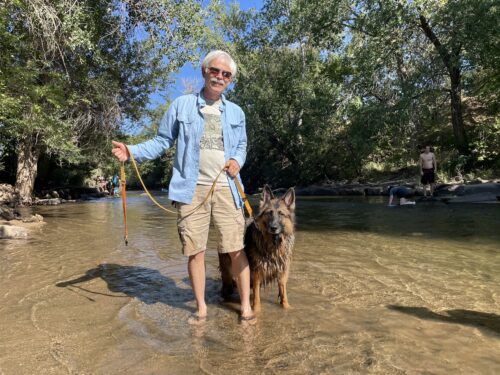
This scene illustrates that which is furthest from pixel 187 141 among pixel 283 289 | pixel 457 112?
pixel 457 112

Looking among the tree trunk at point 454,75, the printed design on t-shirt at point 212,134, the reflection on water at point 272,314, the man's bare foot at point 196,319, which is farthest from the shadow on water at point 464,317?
the tree trunk at point 454,75

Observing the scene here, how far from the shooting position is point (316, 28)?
2061cm

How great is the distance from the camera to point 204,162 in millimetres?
3787

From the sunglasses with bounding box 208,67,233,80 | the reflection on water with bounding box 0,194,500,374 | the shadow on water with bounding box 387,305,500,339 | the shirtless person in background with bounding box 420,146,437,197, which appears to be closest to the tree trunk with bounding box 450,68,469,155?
the shirtless person in background with bounding box 420,146,437,197

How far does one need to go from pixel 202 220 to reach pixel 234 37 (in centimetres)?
3267

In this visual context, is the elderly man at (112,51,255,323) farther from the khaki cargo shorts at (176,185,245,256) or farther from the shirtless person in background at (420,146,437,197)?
the shirtless person in background at (420,146,437,197)

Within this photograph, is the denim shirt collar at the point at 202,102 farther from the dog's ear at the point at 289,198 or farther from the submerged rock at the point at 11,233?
the submerged rock at the point at 11,233

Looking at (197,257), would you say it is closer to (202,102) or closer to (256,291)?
(256,291)

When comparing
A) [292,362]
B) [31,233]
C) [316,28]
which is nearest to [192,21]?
[31,233]

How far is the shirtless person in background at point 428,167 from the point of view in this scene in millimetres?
15180

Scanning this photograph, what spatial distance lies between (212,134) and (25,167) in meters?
20.8

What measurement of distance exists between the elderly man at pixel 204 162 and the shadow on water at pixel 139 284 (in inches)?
32.1

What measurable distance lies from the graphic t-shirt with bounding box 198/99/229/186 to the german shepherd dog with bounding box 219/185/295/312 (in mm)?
658

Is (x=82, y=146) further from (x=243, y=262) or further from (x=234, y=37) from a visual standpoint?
(x=243, y=262)
